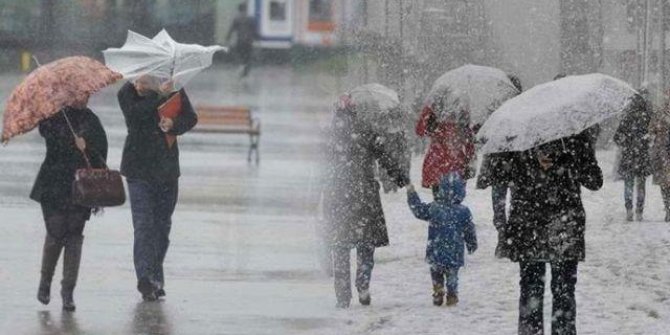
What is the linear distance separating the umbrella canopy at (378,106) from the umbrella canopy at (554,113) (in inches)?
90.7

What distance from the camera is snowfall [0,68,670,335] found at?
10.9 m

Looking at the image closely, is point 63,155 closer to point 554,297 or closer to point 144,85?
point 144,85

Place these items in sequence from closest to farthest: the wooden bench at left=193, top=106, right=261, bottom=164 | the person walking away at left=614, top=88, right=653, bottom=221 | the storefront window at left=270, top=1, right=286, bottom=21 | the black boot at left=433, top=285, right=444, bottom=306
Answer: the black boot at left=433, top=285, right=444, bottom=306 → the person walking away at left=614, top=88, right=653, bottom=221 → the wooden bench at left=193, top=106, right=261, bottom=164 → the storefront window at left=270, top=1, right=286, bottom=21

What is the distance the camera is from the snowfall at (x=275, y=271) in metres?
10.9

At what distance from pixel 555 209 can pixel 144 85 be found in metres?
3.39

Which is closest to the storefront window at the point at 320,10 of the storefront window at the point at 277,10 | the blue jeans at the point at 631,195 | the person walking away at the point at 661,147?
the storefront window at the point at 277,10

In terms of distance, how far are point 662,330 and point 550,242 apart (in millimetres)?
1759

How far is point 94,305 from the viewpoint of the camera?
11.3 metres

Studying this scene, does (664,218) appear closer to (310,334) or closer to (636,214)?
(636,214)

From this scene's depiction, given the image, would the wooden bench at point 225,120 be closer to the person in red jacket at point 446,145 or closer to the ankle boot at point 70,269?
the person in red jacket at point 446,145

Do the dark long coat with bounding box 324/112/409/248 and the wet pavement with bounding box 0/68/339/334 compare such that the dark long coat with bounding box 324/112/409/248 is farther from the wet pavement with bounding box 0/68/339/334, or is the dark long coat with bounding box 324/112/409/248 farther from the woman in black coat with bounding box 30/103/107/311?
the woman in black coat with bounding box 30/103/107/311

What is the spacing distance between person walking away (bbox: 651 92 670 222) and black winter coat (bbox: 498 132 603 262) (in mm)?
8065

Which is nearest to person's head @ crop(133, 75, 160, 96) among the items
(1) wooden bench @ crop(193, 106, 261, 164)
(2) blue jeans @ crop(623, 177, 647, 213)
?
(2) blue jeans @ crop(623, 177, 647, 213)

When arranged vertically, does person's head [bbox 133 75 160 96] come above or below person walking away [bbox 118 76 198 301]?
above
